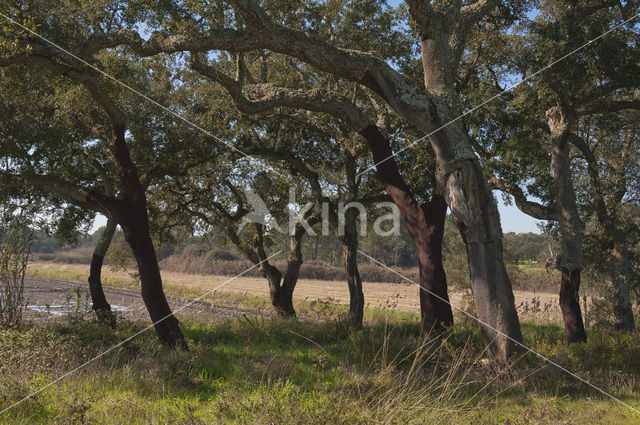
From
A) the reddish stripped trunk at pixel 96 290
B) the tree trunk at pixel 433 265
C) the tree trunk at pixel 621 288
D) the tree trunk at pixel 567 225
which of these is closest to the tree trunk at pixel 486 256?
the tree trunk at pixel 433 265

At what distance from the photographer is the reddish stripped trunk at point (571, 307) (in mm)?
11484

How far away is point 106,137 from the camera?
11.5 meters

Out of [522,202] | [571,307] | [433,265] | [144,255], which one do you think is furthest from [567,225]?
[144,255]

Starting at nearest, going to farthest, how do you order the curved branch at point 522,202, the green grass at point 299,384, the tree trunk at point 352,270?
1. the green grass at point 299,384
2. the curved branch at point 522,202
3. the tree trunk at point 352,270

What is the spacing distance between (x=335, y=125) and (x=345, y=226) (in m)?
3.93

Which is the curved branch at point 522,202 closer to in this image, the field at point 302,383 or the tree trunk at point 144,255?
the field at point 302,383

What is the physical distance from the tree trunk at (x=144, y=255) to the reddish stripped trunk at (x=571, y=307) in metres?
9.68

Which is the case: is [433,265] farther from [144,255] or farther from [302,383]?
[144,255]

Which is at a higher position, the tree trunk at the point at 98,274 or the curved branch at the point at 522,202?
the curved branch at the point at 522,202

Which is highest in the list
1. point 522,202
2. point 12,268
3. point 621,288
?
point 522,202

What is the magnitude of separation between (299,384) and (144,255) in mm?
4609

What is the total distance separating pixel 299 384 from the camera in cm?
646

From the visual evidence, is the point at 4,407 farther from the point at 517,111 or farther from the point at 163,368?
the point at 517,111

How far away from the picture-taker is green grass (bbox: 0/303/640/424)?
4.57 m
